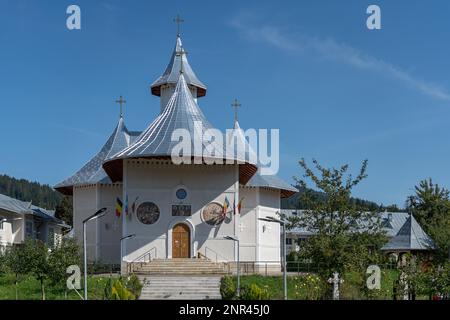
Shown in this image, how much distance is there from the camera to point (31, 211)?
174 ft

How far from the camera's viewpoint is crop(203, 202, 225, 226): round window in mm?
35531

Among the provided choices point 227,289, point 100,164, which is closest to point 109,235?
point 100,164

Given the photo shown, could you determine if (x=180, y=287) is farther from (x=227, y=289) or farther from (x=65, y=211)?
(x=65, y=211)

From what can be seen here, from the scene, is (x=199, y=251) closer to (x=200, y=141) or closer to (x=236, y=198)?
(x=236, y=198)

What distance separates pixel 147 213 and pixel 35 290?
24.3ft

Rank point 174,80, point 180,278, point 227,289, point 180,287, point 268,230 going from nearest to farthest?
point 227,289
point 180,287
point 180,278
point 268,230
point 174,80

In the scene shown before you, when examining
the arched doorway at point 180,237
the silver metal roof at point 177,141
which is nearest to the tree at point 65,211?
the silver metal roof at point 177,141

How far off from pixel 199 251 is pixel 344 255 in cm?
1408

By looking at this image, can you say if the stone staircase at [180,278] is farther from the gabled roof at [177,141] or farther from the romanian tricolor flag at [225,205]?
the gabled roof at [177,141]

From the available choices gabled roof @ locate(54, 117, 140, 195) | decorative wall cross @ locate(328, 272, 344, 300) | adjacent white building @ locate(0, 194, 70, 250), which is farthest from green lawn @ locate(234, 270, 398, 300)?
adjacent white building @ locate(0, 194, 70, 250)

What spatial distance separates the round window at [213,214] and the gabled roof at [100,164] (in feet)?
30.4

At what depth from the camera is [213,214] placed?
35.6 m

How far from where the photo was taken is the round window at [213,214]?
1399 inches

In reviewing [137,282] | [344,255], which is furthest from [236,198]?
[344,255]
